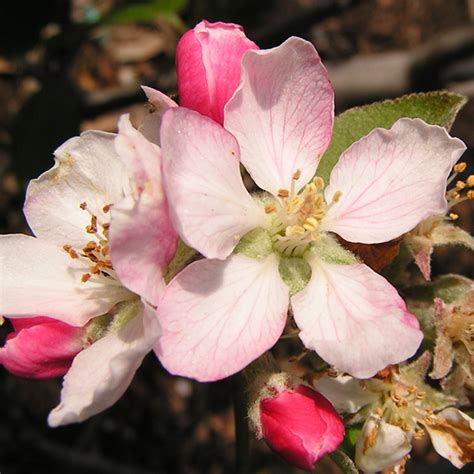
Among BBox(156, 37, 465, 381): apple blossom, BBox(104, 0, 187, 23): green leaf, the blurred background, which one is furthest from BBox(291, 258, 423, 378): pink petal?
BBox(104, 0, 187, 23): green leaf

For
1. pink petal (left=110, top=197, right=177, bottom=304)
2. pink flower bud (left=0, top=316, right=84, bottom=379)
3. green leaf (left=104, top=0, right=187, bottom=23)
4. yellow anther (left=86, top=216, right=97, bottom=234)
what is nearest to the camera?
pink petal (left=110, top=197, right=177, bottom=304)

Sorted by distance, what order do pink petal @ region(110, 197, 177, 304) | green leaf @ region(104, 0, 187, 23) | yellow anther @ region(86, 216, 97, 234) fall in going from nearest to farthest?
1. pink petal @ region(110, 197, 177, 304)
2. yellow anther @ region(86, 216, 97, 234)
3. green leaf @ region(104, 0, 187, 23)

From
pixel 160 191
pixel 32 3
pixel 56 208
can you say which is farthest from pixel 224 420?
pixel 160 191

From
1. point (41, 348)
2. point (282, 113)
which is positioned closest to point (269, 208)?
point (282, 113)

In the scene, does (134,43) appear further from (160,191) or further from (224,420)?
(160,191)

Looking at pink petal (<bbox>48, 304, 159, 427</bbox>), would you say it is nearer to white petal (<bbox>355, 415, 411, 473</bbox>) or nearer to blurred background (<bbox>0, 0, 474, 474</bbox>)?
white petal (<bbox>355, 415, 411, 473</bbox>)

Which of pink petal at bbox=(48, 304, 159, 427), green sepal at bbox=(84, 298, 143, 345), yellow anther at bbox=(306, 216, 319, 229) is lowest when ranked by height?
green sepal at bbox=(84, 298, 143, 345)

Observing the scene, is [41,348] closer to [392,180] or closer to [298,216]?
[298,216]
